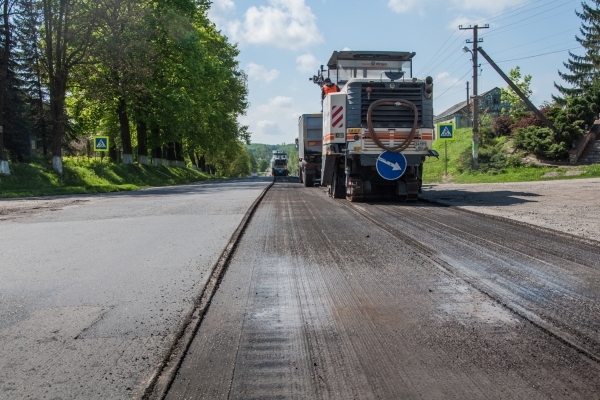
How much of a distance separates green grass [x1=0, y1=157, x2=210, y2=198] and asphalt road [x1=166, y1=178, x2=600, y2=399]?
2096 cm

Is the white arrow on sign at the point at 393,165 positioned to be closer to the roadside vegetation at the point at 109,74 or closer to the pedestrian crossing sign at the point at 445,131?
the pedestrian crossing sign at the point at 445,131

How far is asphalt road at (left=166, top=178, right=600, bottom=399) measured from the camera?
12.3ft

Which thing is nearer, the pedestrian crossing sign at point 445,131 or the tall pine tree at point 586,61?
the pedestrian crossing sign at point 445,131

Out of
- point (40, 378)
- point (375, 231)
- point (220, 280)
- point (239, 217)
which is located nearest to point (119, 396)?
point (40, 378)

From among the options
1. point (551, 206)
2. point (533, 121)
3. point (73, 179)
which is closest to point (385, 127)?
point (551, 206)

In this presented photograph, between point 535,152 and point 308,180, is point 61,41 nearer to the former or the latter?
point 308,180

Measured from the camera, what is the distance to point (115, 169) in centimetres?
3719

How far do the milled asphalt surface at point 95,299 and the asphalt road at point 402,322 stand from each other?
0.42 m

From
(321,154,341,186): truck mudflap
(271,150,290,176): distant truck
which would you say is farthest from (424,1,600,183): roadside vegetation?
(271,150,290,176): distant truck

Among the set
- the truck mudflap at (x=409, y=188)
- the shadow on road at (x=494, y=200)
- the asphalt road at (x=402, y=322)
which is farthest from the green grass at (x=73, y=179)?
the asphalt road at (x=402, y=322)

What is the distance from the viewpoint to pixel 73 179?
3152 centimetres

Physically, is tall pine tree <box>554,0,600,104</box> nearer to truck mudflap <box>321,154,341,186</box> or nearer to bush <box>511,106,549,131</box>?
bush <box>511,106,549,131</box>

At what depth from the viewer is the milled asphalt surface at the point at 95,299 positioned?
13.0 feet

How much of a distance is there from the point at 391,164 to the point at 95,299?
1109 cm
